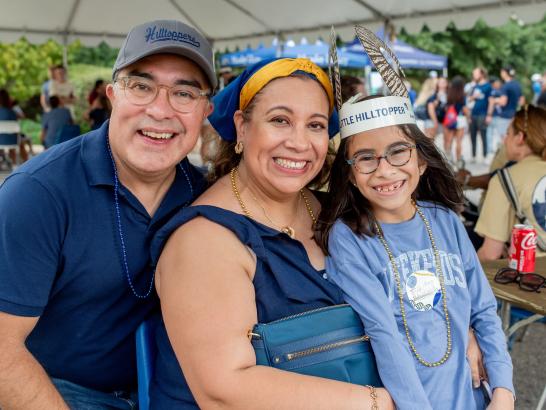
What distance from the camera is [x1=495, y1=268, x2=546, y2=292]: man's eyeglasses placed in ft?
7.97

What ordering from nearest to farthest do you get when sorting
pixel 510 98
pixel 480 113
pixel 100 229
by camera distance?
1. pixel 100 229
2. pixel 510 98
3. pixel 480 113

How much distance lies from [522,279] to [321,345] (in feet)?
4.17

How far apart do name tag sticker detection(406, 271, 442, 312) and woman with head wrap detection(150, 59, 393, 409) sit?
0.28 m

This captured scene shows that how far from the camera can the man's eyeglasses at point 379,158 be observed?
202 cm

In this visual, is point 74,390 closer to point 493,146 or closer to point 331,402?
point 331,402

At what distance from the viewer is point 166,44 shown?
1.83m

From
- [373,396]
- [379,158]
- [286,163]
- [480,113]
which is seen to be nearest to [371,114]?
[379,158]

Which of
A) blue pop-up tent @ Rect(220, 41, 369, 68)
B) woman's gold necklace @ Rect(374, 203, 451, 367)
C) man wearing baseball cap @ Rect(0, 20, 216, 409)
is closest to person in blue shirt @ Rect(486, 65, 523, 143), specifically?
blue pop-up tent @ Rect(220, 41, 369, 68)

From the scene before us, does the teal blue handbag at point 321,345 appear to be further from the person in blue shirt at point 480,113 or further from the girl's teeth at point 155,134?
the person in blue shirt at point 480,113

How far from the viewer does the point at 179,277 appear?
1571 millimetres

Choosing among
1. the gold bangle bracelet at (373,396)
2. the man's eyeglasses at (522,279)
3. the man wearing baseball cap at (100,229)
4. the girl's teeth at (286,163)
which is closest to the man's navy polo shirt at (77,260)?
the man wearing baseball cap at (100,229)

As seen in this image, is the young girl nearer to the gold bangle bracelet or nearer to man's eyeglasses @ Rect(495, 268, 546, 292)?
the gold bangle bracelet

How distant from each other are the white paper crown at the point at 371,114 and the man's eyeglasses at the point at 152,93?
1.81 feet

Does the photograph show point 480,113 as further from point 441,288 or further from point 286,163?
point 286,163
